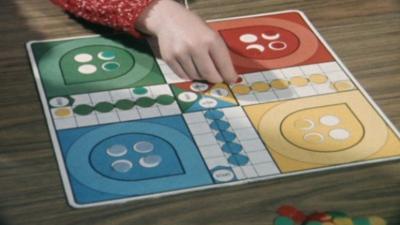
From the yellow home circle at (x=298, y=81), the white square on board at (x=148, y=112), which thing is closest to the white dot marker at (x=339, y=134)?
the yellow home circle at (x=298, y=81)

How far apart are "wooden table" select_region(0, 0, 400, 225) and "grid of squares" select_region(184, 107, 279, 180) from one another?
22 mm

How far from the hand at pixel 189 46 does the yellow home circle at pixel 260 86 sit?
26 millimetres

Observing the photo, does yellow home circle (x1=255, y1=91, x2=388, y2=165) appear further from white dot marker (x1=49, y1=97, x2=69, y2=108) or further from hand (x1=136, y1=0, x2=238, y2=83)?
white dot marker (x1=49, y1=97, x2=69, y2=108)

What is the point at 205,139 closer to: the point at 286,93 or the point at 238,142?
the point at 238,142

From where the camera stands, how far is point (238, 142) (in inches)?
35.1

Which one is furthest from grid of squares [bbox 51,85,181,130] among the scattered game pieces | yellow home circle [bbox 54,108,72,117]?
the scattered game pieces

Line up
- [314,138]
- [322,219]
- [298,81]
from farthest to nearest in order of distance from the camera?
[298,81], [314,138], [322,219]

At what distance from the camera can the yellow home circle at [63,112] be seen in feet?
3.05

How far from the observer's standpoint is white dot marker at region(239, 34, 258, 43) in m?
1.08

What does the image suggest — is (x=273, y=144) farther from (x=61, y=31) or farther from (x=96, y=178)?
(x=61, y=31)

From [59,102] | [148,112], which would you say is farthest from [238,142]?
[59,102]

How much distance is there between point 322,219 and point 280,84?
0.82ft

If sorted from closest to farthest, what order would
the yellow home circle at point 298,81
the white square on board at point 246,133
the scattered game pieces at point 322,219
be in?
the scattered game pieces at point 322,219
the white square on board at point 246,133
the yellow home circle at point 298,81

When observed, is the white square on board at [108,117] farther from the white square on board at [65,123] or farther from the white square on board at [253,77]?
the white square on board at [253,77]
